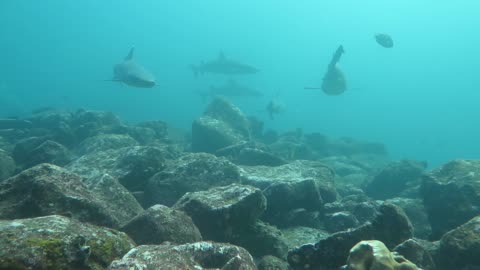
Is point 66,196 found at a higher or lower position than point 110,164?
higher

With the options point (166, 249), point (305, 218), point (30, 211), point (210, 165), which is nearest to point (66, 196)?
point (30, 211)

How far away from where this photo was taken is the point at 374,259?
450 cm

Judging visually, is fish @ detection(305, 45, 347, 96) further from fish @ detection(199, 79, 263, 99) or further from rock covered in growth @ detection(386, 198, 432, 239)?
fish @ detection(199, 79, 263, 99)

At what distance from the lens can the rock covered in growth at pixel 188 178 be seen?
1040cm

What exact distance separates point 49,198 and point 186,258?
2820 mm

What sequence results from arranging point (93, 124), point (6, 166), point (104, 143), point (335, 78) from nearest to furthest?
point (6, 166) → point (104, 143) → point (335, 78) → point (93, 124)

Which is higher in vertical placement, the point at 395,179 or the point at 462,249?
the point at 462,249

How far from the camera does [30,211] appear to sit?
6160 mm

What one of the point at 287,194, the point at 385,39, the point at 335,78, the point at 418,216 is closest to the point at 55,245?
the point at 287,194

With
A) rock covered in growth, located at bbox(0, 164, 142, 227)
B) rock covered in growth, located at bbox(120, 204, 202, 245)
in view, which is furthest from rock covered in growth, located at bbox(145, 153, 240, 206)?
rock covered in growth, located at bbox(120, 204, 202, 245)

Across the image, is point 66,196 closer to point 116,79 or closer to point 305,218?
point 305,218

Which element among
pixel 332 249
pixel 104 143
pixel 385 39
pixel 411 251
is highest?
pixel 385 39

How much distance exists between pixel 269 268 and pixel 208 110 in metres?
18.0

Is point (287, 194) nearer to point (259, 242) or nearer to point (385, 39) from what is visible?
point (259, 242)
